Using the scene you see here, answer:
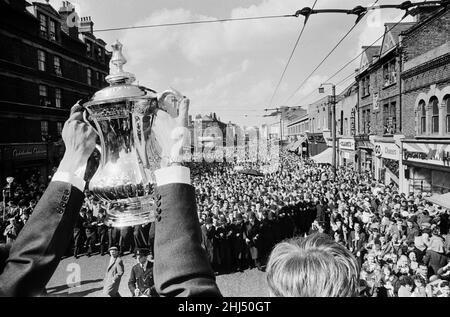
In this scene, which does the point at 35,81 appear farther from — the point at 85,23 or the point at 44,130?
A: the point at 85,23

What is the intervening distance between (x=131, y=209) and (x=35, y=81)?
75.7ft

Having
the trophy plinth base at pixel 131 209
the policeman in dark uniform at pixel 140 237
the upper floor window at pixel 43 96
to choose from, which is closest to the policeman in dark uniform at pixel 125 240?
the policeman in dark uniform at pixel 140 237

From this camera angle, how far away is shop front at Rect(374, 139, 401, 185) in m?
18.8

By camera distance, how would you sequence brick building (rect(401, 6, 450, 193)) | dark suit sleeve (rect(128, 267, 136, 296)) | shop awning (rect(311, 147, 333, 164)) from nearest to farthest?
dark suit sleeve (rect(128, 267, 136, 296)) < brick building (rect(401, 6, 450, 193)) < shop awning (rect(311, 147, 333, 164))

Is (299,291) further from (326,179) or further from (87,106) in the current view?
(326,179)

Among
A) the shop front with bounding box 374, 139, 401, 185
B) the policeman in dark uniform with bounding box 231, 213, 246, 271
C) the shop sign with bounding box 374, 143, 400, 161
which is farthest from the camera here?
the shop front with bounding box 374, 139, 401, 185

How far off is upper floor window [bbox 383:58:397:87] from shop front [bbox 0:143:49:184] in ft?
68.8

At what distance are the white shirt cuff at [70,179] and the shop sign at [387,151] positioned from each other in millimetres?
19006

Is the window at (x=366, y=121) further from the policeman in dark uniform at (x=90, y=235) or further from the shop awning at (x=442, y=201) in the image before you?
the policeman in dark uniform at (x=90, y=235)

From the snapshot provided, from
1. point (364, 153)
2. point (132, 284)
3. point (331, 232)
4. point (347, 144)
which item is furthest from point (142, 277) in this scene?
point (347, 144)

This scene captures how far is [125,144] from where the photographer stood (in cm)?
227

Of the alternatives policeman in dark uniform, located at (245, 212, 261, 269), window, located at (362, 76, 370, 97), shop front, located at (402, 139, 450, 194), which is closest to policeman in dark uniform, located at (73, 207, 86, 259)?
policeman in dark uniform, located at (245, 212, 261, 269)

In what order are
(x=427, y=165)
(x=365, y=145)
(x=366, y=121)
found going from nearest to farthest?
1. (x=427, y=165)
2. (x=365, y=145)
3. (x=366, y=121)

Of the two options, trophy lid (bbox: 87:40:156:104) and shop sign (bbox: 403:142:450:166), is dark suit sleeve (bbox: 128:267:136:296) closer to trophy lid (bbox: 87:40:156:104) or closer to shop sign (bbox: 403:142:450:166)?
trophy lid (bbox: 87:40:156:104)
